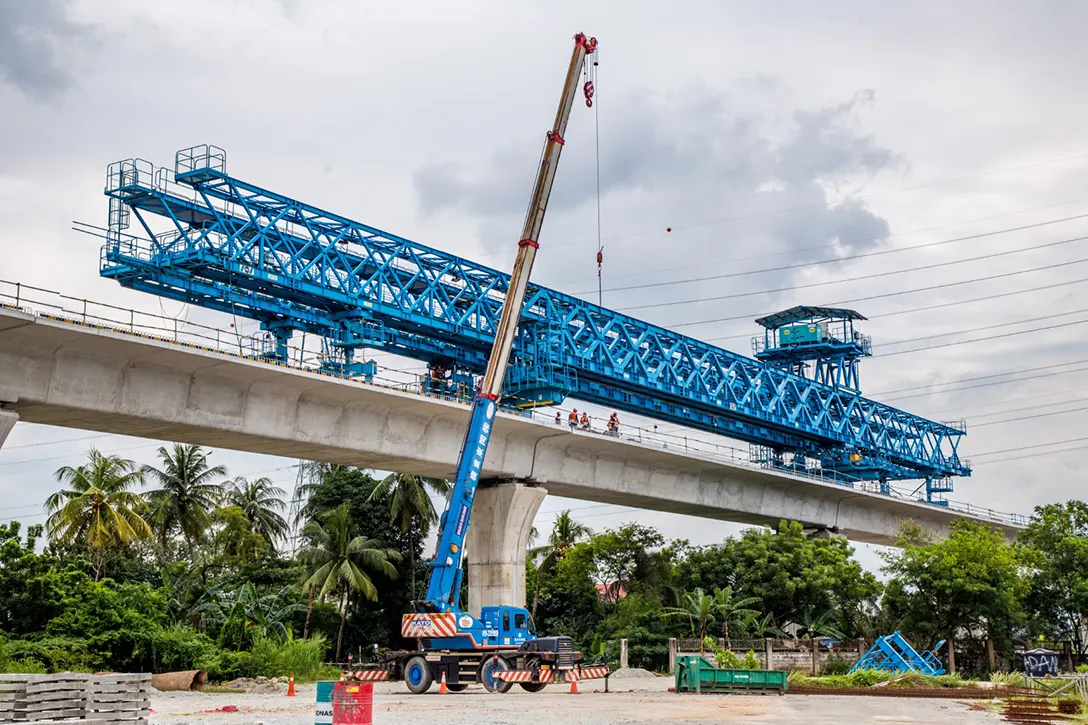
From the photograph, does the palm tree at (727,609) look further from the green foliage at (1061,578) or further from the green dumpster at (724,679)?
the green dumpster at (724,679)

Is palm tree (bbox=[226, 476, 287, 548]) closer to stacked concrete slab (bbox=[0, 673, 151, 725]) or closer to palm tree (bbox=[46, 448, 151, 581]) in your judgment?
palm tree (bbox=[46, 448, 151, 581])

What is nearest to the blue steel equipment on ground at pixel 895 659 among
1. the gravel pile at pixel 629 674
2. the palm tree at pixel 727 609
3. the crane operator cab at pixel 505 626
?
the gravel pile at pixel 629 674

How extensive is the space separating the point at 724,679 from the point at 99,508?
31.7 metres

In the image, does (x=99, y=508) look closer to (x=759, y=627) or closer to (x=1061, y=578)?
(x=759, y=627)

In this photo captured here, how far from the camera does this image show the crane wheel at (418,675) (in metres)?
29.4

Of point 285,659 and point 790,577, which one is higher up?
point 790,577

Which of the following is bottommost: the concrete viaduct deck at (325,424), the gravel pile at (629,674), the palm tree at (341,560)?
the gravel pile at (629,674)

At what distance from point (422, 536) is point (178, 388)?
26343mm

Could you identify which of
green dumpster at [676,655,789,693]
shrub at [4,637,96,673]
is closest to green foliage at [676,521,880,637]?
green dumpster at [676,655,789,693]

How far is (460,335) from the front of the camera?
1987 inches

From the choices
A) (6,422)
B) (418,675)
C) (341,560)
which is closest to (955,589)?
(418,675)

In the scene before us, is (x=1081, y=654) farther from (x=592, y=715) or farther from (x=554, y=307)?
(x=592, y=715)

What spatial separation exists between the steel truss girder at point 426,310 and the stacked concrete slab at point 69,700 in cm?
2547

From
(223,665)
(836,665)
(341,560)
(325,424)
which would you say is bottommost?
(223,665)
